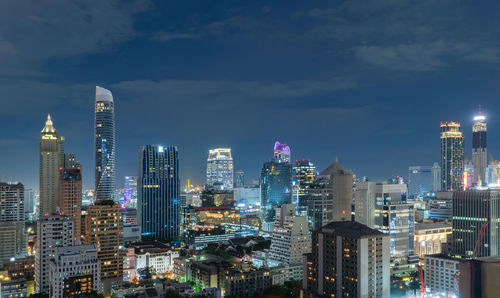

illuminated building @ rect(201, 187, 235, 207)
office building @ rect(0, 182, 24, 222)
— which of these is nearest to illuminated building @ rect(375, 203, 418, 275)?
illuminated building @ rect(201, 187, 235, 207)

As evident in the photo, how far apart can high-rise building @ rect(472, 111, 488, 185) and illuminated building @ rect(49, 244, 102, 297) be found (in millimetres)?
73571

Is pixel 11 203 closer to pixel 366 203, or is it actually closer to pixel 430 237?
pixel 366 203

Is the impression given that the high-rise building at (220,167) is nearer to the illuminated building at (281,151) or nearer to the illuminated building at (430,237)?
the illuminated building at (281,151)

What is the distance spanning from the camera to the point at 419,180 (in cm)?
9094

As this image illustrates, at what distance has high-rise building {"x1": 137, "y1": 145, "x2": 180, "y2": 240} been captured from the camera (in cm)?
5028

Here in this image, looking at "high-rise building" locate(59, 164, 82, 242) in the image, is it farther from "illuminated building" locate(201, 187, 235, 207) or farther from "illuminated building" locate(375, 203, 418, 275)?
"illuminated building" locate(375, 203, 418, 275)

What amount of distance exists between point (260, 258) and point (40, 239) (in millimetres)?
16050

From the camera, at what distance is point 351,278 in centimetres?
2086

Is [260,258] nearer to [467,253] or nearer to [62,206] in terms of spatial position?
[467,253]

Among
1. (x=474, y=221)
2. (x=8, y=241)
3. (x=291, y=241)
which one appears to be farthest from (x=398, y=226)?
(x=8, y=241)

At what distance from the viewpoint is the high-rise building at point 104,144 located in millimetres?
68250

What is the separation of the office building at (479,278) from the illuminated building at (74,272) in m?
23.1

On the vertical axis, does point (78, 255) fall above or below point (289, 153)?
below

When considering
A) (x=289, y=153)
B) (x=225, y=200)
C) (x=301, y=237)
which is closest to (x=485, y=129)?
(x=289, y=153)
